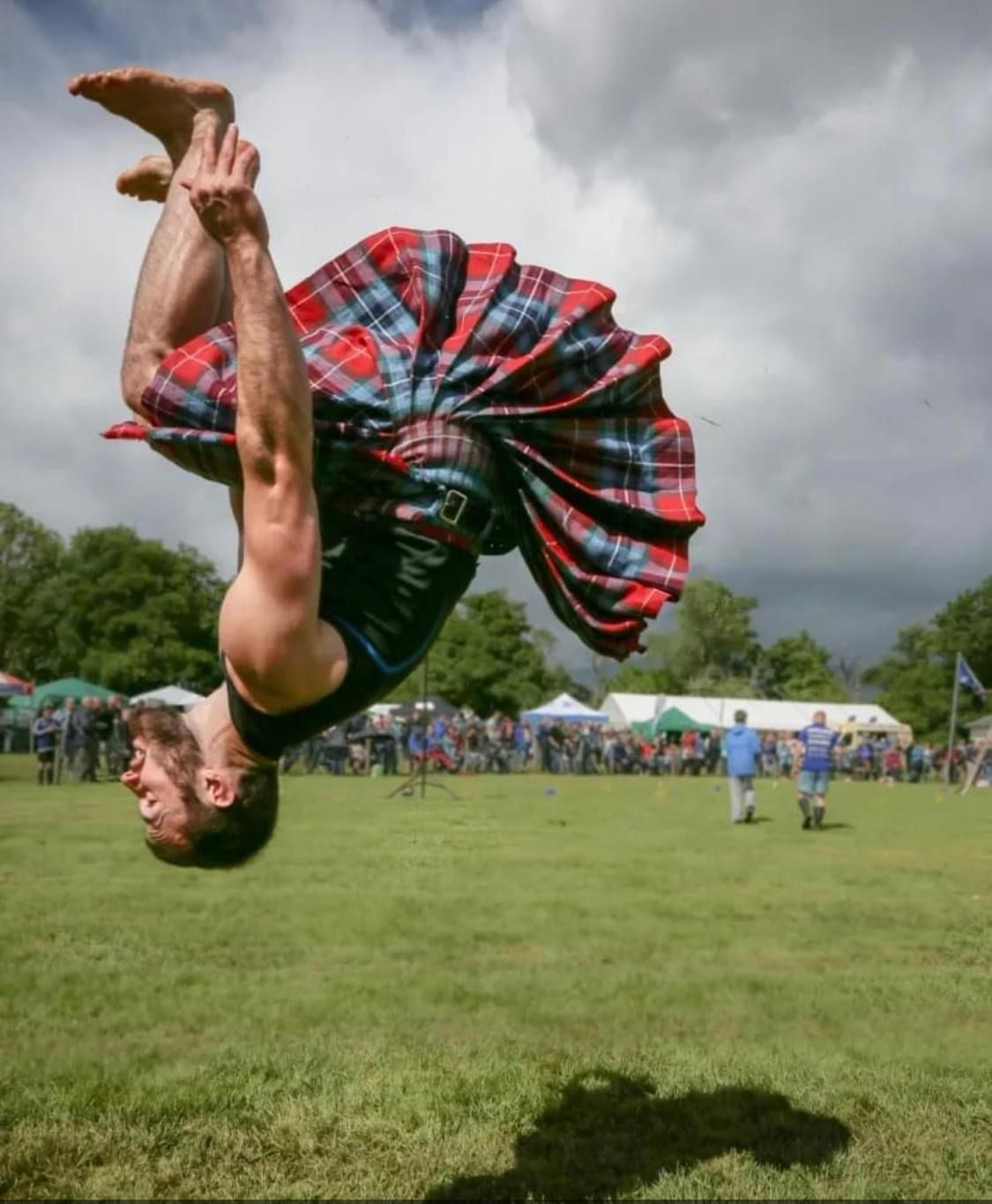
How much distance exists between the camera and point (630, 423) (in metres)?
3.85

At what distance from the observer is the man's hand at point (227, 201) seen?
282cm

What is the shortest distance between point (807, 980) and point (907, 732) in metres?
50.5

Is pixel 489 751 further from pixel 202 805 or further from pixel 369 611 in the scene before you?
pixel 369 611

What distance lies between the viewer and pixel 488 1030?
6344 mm

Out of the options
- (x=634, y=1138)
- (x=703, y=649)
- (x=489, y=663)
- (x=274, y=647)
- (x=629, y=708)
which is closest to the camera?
(x=274, y=647)

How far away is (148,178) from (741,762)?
17.1 meters

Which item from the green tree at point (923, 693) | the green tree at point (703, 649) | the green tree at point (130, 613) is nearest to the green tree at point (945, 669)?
the green tree at point (923, 693)

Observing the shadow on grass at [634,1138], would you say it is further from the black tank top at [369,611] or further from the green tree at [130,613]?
the green tree at [130,613]

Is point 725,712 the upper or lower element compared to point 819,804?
upper

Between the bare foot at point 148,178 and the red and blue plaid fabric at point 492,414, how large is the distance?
2.06 feet

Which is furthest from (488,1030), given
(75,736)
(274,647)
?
(75,736)

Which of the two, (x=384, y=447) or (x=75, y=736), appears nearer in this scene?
(x=384, y=447)

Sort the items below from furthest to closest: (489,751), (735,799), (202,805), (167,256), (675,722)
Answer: (675,722)
(489,751)
(735,799)
(167,256)
(202,805)

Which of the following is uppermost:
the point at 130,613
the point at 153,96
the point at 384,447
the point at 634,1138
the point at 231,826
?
the point at 130,613
